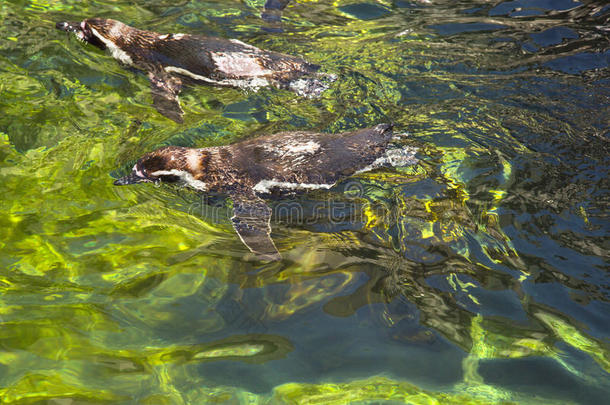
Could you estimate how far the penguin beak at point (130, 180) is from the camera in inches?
185

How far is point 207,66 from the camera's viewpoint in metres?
6.55

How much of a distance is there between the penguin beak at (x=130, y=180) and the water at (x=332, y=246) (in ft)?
0.24

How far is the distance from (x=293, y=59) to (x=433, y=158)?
7.74ft

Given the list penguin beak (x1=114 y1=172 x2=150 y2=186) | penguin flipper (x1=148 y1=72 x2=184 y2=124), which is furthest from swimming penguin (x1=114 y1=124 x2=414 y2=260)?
penguin flipper (x1=148 y1=72 x2=184 y2=124)

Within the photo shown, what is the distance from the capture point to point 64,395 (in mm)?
2793

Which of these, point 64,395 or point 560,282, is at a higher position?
point 560,282

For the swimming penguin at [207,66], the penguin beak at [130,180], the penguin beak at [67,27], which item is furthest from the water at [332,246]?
the penguin beak at [67,27]

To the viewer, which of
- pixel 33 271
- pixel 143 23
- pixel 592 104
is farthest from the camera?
pixel 143 23

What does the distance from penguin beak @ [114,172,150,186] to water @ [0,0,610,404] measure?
7cm

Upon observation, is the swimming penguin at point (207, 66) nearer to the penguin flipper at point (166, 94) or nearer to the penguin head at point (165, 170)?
the penguin flipper at point (166, 94)

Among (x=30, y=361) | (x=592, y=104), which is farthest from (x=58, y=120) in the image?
(x=592, y=104)

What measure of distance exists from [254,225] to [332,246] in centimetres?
65

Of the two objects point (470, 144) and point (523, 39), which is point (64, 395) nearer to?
point (470, 144)

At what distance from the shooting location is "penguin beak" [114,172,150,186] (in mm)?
4699
